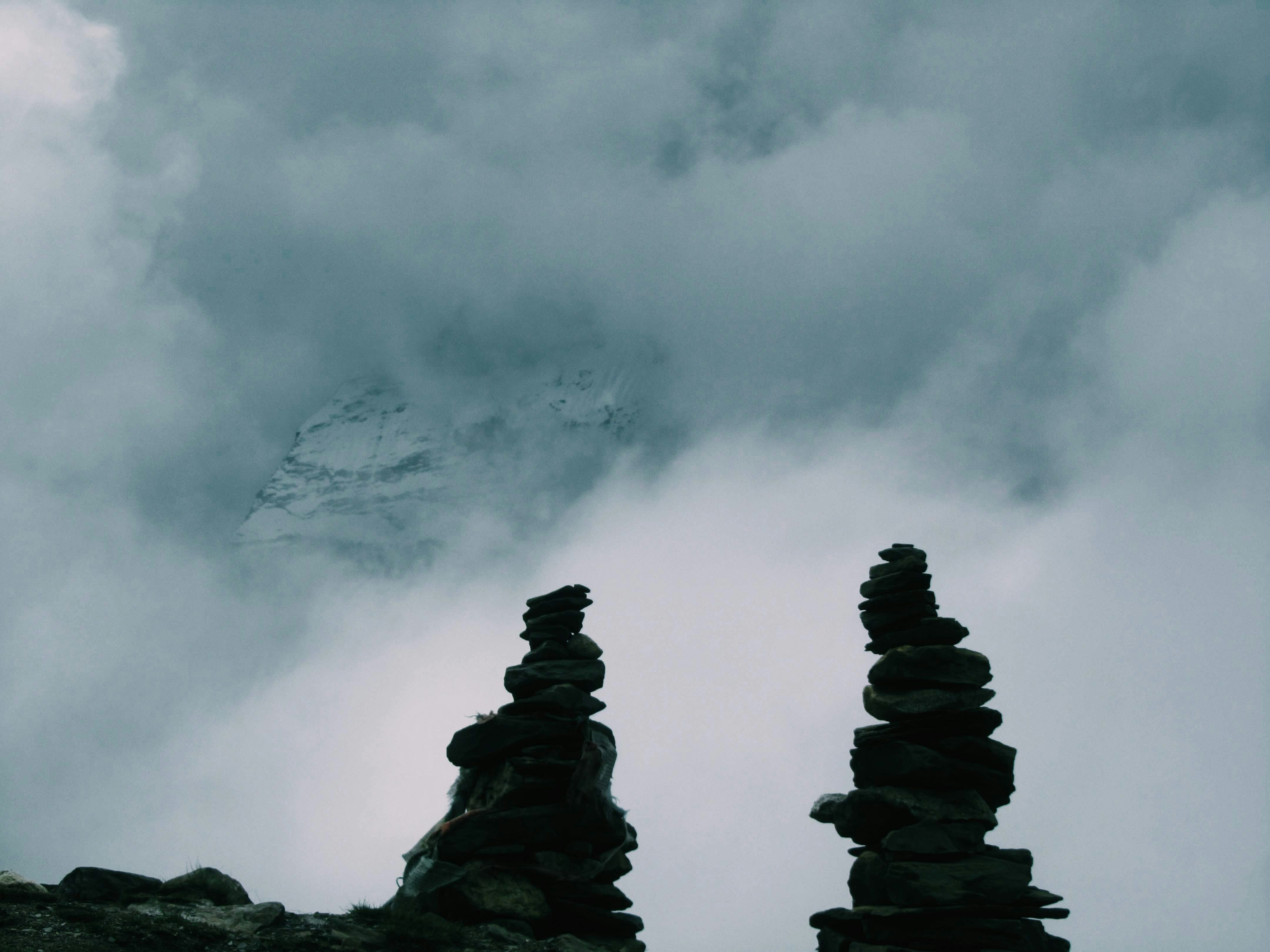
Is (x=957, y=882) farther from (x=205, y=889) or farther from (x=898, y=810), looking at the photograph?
(x=205, y=889)

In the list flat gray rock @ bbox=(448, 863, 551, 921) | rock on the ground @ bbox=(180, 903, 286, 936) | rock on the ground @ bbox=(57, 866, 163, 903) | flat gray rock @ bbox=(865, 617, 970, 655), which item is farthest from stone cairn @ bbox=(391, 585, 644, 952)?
flat gray rock @ bbox=(865, 617, 970, 655)

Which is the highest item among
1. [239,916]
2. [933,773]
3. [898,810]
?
[933,773]

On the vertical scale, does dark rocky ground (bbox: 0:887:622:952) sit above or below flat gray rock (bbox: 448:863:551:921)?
below

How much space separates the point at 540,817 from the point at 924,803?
8940mm

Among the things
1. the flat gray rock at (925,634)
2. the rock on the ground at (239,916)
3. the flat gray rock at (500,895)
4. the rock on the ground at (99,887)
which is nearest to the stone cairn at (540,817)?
the flat gray rock at (500,895)

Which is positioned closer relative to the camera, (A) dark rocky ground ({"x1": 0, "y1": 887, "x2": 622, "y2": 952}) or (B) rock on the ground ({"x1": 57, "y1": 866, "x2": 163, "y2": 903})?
(A) dark rocky ground ({"x1": 0, "y1": 887, "x2": 622, "y2": 952})

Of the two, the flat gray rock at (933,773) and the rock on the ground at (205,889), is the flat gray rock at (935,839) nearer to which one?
the flat gray rock at (933,773)

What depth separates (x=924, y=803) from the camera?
2500cm

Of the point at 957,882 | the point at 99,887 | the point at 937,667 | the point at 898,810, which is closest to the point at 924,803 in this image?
the point at 898,810

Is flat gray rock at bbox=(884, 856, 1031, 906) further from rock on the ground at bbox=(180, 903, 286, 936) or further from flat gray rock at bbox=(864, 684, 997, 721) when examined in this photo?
rock on the ground at bbox=(180, 903, 286, 936)

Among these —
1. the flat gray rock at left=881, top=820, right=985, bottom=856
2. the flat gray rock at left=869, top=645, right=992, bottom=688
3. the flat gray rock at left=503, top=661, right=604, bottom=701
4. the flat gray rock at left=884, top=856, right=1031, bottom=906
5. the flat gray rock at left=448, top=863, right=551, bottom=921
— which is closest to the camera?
the flat gray rock at left=884, top=856, right=1031, bottom=906

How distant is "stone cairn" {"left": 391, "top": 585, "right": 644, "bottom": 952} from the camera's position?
80.6ft

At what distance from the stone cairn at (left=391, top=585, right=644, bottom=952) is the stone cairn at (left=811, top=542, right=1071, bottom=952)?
5.30 meters

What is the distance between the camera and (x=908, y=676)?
2614cm
